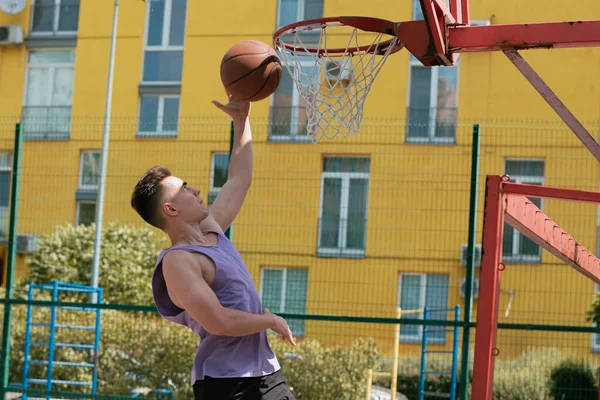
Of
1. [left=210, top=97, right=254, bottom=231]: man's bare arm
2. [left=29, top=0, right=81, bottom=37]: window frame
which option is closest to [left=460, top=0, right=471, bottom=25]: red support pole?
[left=210, top=97, right=254, bottom=231]: man's bare arm

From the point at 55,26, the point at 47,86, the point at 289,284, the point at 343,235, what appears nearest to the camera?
the point at 343,235

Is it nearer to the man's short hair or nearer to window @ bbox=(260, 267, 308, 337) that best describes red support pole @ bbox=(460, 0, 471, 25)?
the man's short hair

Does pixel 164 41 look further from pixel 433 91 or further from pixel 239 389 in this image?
pixel 239 389

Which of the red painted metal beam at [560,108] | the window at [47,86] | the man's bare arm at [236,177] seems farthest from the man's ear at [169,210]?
the window at [47,86]

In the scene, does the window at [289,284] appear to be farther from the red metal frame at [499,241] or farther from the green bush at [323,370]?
the red metal frame at [499,241]

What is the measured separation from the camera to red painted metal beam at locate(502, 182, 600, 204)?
4.92 metres

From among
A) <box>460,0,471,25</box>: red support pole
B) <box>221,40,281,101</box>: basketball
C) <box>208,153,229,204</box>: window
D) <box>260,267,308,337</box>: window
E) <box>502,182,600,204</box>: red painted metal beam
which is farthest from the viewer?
<box>260,267,308,337</box>: window

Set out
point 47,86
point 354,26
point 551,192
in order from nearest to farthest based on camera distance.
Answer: point 354,26, point 551,192, point 47,86

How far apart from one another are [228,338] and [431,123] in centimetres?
1308

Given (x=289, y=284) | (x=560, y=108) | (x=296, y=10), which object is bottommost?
(x=289, y=284)

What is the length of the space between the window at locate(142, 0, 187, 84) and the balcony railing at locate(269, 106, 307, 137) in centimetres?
247

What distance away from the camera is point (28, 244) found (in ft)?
46.8

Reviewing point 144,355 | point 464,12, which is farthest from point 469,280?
point 144,355

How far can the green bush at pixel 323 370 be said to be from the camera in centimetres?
810
